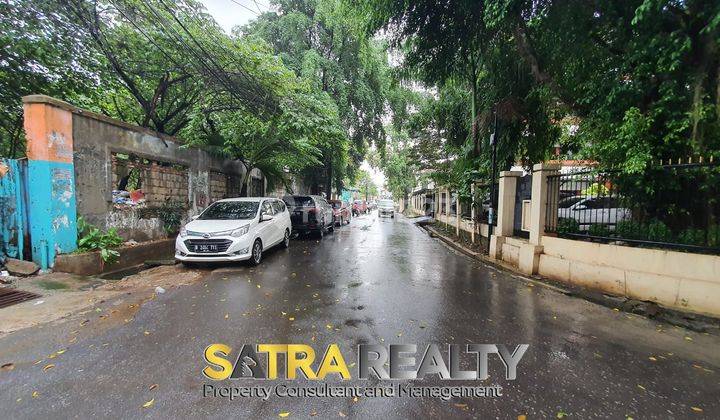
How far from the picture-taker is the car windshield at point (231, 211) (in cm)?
798

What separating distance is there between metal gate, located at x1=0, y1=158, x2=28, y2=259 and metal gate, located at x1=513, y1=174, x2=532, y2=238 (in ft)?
34.9

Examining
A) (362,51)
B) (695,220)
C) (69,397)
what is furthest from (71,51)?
(695,220)

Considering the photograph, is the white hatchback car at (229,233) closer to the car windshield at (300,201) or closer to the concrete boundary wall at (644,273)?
the car windshield at (300,201)

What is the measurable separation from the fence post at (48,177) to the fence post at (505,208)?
984cm

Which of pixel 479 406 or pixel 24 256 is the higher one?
pixel 24 256

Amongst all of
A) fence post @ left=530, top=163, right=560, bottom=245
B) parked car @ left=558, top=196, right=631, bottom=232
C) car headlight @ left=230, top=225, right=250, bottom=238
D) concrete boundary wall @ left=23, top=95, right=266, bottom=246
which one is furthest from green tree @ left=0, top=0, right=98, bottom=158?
parked car @ left=558, top=196, right=631, bottom=232

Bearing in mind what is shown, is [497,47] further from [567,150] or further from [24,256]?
[24,256]

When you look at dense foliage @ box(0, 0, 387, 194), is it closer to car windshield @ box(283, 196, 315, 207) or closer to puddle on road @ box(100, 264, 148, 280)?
car windshield @ box(283, 196, 315, 207)

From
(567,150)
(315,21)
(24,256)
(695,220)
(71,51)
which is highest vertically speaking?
(315,21)

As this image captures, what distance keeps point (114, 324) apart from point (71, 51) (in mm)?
8615

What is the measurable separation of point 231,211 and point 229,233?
4.77ft

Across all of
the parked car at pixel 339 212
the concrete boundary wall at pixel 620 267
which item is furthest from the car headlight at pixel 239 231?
the parked car at pixel 339 212

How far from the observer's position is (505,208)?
8367 mm

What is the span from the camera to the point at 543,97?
24.4 feet
